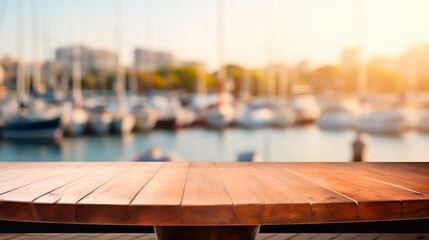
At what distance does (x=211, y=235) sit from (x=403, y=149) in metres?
22.2

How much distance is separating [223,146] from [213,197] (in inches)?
812

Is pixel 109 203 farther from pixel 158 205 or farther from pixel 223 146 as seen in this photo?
pixel 223 146

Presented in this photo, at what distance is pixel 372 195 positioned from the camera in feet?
3.23

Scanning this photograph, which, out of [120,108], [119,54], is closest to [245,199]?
[120,108]

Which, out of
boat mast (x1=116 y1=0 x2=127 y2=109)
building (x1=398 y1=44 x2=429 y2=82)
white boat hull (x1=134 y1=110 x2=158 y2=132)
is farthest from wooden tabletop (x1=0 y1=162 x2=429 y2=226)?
building (x1=398 y1=44 x2=429 y2=82)

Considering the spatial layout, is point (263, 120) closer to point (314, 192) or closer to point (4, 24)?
point (4, 24)

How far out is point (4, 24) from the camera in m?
22.7

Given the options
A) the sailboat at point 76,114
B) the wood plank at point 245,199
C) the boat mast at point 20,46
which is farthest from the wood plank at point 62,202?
the boat mast at point 20,46

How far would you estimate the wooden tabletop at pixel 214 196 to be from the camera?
0.91 m

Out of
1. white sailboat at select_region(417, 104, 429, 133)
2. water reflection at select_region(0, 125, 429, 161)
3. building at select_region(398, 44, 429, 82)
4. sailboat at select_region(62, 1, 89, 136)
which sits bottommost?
water reflection at select_region(0, 125, 429, 161)

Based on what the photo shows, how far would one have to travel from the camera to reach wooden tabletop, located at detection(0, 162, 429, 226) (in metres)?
0.91

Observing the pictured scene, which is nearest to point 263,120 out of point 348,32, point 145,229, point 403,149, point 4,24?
point 403,149

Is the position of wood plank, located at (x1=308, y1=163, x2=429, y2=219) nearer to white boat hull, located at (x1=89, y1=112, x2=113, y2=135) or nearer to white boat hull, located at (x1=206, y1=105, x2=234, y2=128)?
white boat hull, located at (x1=89, y1=112, x2=113, y2=135)

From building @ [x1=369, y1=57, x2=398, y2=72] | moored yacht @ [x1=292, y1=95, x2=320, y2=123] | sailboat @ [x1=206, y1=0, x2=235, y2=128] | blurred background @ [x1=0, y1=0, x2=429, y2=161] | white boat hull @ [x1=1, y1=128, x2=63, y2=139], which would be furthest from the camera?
building @ [x1=369, y1=57, x2=398, y2=72]
